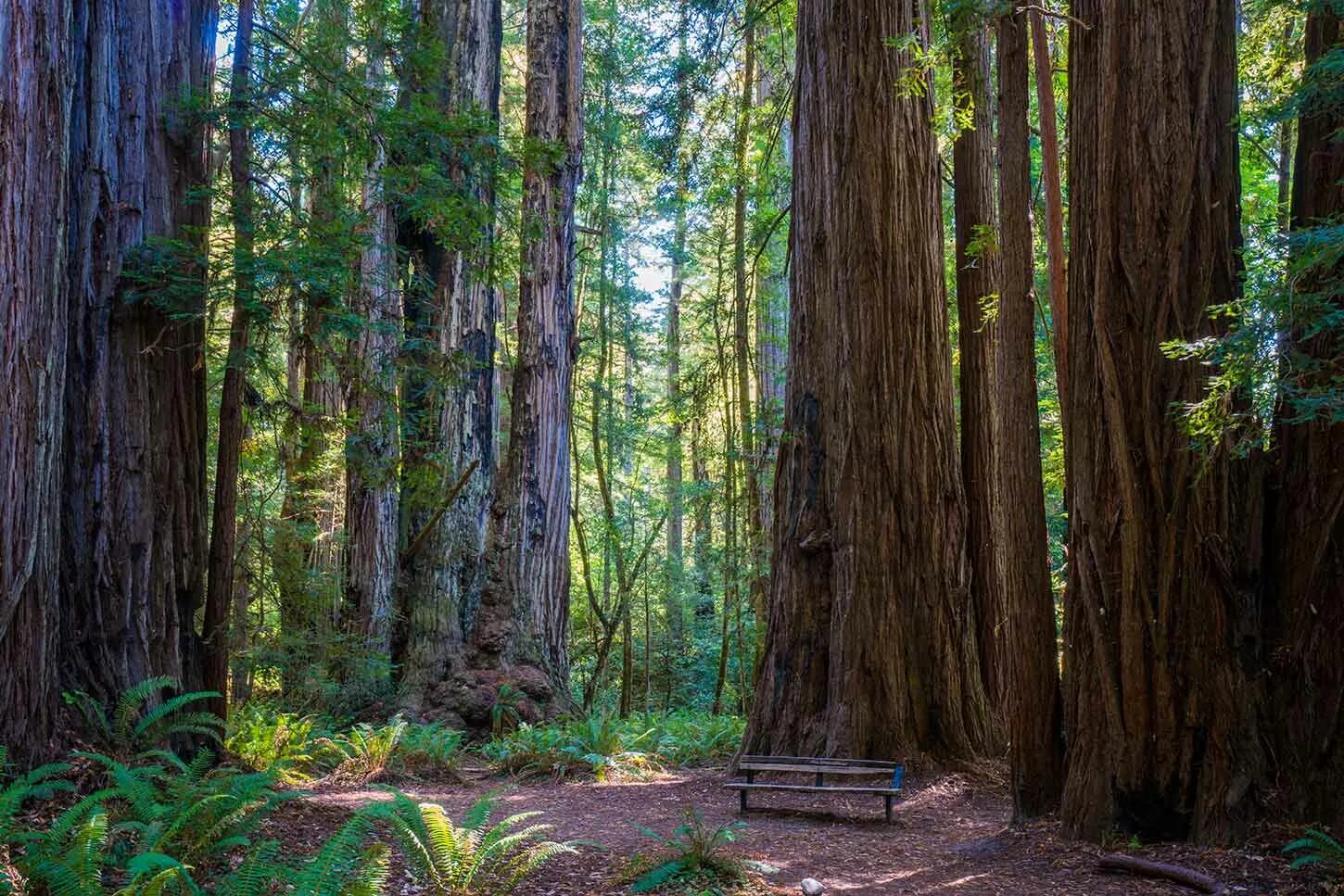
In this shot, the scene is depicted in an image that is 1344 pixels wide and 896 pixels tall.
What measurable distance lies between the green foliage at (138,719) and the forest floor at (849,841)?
913 mm

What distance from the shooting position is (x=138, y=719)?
5.94 metres

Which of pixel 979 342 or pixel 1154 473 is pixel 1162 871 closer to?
pixel 1154 473

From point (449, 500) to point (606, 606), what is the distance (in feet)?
35.8

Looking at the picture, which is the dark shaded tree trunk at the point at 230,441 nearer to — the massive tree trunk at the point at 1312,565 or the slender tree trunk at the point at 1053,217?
the slender tree trunk at the point at 1053,217

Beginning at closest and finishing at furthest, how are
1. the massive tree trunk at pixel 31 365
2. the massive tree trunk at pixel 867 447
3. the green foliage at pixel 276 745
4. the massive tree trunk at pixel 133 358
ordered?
the massive tree trunk at pixel 31 365, the massive tree trunk at pixel 133 358, the green foliage at pixel 276 745, the massive tree trunk at pixel 867 447

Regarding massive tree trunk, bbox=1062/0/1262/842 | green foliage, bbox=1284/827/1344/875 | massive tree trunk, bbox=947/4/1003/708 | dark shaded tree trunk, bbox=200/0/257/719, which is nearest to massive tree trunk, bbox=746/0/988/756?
massive tree trunk, bbox=947/4/1003/708

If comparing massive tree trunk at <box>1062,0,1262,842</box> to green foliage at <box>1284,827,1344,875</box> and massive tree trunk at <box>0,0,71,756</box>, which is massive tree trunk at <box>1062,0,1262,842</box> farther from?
massive tree trunk at <box>0,0,71,756</box>

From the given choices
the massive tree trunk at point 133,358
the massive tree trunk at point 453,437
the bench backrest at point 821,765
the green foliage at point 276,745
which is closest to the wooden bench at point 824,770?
the bench backrest at point 821,765

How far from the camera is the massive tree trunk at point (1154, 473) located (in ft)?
16.7

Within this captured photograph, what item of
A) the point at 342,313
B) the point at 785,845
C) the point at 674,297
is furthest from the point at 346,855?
the point at 674,297

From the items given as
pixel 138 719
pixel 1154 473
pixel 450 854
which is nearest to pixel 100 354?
pixel 138 719

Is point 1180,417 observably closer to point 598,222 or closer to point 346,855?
point 346,855

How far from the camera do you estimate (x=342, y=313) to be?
6.55 meters

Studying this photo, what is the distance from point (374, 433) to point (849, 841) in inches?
242
